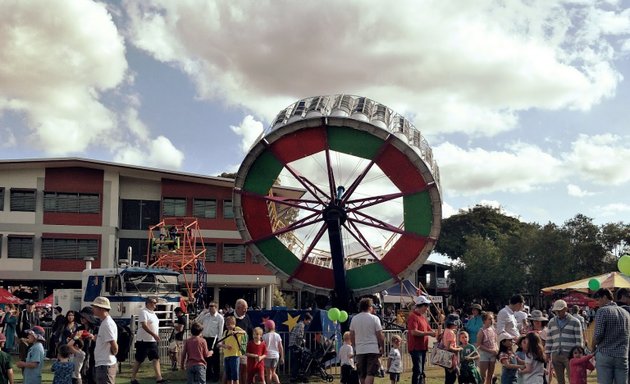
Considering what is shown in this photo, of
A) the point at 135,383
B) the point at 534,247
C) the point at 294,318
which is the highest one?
the point at 534,247

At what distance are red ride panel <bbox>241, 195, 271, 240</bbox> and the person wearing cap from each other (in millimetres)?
15434

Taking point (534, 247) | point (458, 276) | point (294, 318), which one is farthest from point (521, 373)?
point (458, 276)

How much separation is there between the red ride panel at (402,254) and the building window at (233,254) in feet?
81.6

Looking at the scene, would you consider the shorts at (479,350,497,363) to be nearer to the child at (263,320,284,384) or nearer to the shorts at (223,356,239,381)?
the child at (263,320,284,384)

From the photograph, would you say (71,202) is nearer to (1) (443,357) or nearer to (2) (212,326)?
(2) (212,326)

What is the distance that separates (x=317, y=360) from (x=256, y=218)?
982 cm

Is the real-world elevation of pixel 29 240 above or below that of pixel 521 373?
above

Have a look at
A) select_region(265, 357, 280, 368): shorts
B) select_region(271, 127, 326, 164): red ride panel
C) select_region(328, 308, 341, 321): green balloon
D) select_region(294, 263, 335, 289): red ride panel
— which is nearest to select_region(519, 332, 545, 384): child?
select_region(265, 357, 280, 368): shorts

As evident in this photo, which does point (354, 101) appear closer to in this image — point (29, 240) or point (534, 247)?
point (29, 240)

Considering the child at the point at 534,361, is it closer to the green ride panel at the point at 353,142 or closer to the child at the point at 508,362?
the child at the point at 508,362

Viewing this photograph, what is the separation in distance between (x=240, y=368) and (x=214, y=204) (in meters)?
35.2

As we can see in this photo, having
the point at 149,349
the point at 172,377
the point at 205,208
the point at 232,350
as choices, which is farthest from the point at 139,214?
the point at 232,350

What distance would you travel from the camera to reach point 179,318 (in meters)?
20.0

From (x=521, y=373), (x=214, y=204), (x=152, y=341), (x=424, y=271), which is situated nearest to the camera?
(x=521, y=373)
